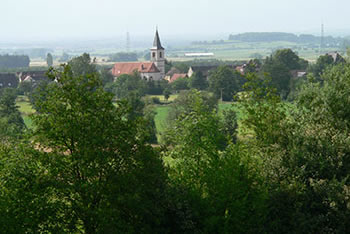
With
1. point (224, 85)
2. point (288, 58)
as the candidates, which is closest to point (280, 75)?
point (224, 85)

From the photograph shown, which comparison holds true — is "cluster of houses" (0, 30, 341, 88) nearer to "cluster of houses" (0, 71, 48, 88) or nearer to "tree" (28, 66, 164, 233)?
"cluster of houses" (0, 71, 48, 88)

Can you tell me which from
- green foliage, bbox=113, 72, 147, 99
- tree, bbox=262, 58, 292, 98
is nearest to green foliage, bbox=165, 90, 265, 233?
tree, bbox=262, 58, 292, 98

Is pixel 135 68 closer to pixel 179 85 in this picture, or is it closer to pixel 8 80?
pixel 179 85

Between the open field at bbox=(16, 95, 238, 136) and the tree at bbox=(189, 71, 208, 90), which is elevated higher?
the tree at bbox=(189, 71, 208, 90)

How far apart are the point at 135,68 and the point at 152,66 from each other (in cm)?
405

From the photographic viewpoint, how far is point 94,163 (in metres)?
15.9

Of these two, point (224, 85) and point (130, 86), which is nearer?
point (224, 85)

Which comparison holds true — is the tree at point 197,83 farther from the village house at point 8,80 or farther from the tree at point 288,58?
the village house at point 8,80

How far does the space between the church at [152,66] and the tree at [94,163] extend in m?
95.2

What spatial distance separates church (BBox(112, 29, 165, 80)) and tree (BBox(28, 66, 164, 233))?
95.2 meters

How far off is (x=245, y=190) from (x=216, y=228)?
5.69 feet

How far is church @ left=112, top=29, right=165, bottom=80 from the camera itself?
112 metres

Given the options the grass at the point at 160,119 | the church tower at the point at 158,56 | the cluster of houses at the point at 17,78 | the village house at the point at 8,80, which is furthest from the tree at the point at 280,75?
the village house at the point at 8,80

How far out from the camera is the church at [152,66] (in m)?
112
